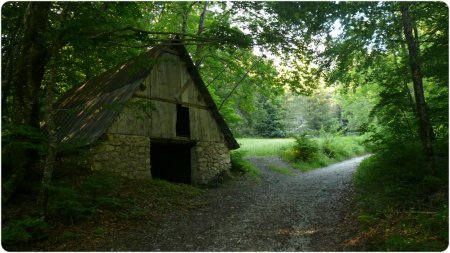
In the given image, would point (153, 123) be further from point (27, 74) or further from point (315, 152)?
point (315, 152)

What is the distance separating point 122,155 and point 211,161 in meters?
4.25

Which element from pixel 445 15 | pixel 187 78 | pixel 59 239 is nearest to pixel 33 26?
pixel 59 239

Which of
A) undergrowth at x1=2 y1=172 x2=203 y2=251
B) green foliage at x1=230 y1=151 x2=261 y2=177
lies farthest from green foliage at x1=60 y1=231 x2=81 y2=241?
green foliage at x1=230 y1=151 x2=261 y2=177

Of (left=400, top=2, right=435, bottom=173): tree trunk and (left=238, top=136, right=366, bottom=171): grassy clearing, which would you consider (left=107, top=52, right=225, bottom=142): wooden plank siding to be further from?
(left=400, top=2, right=435, bottom=173): tree trunk

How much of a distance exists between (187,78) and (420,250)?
36.1ft

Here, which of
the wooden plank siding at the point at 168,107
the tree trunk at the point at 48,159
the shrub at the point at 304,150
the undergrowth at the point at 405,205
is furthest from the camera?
the shrub at the point at 304,150

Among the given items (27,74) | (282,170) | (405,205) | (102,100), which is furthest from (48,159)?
(282,170)

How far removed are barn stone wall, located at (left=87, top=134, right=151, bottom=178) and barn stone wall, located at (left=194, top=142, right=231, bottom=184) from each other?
248 centimetres

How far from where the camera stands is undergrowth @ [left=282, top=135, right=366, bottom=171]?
840 inches

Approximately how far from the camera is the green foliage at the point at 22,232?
640 cm

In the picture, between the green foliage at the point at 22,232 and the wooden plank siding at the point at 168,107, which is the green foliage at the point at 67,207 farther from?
the wooden plank siding at the point at 168,107

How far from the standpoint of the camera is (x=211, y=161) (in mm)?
15164

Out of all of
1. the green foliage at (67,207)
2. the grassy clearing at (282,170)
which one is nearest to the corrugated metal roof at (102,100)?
the green foliage at (67,207)

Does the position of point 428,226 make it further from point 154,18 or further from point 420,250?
point 154,18
